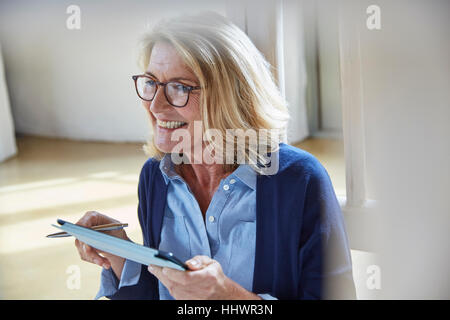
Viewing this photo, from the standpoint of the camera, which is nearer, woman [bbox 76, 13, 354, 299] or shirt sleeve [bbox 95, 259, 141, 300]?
woman [bbox 76, 13, 354, 299]

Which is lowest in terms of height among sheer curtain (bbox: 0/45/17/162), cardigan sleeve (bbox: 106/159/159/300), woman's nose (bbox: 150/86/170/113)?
cardigan sleeve (bbox: 106/159/159/300)

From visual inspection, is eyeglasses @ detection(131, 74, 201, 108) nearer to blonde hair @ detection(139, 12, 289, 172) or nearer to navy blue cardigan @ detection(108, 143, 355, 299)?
blonde hair @ detection(139, 12, 289, 172)

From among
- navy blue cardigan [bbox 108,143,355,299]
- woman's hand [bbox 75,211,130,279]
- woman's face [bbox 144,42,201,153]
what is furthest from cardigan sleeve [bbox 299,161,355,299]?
woman's hand [bbox 75,211,130,279]

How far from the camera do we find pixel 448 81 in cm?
90

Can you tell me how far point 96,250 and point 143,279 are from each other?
0.09m

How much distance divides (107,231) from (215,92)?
0.95 feet

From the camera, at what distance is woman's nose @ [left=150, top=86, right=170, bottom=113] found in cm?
90

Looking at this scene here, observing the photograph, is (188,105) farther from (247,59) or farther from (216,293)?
(216,293)

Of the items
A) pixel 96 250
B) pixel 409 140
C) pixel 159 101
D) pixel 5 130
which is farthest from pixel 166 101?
pixel 5 130

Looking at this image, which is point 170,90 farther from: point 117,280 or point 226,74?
point 117,280

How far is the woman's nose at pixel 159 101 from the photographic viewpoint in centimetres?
90

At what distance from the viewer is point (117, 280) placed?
1.00 metres

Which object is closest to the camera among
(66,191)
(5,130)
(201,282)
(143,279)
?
(201,282)
